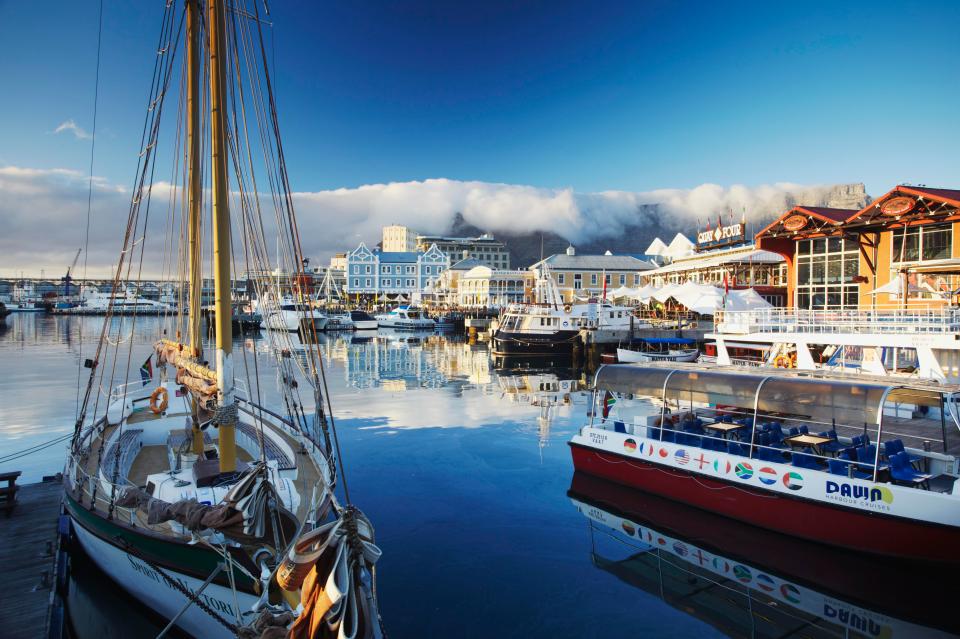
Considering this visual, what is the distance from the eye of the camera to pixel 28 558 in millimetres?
9844

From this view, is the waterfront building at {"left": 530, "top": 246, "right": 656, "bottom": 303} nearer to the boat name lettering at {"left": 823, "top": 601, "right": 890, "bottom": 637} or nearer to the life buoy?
the life buoy

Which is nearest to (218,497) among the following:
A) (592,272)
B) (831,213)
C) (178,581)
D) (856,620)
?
(178,581)

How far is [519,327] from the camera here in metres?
Answer: 55.8

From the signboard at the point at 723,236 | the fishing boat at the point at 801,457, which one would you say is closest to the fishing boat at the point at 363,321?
the signboard at the point at 723,236

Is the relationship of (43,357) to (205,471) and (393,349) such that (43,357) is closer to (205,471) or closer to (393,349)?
(393,349)

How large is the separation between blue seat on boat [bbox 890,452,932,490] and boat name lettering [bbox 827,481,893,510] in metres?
0.65

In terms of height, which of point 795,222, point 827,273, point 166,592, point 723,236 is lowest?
point 166,592

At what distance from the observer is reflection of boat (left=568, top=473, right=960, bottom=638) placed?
9.61 metres

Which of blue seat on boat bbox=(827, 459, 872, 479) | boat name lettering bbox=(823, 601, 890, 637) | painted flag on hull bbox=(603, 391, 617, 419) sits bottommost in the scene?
boat name lettering bbox=(823, 601, 890, 637)

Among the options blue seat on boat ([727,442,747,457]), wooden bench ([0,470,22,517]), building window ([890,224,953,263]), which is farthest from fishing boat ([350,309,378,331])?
blue seat on boat ([727,442,747,457])

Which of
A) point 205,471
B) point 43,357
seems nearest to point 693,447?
point 205,471

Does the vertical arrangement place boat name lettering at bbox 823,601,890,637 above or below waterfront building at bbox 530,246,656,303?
below

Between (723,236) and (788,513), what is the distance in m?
62.4

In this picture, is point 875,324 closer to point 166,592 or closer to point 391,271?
point 166,592
